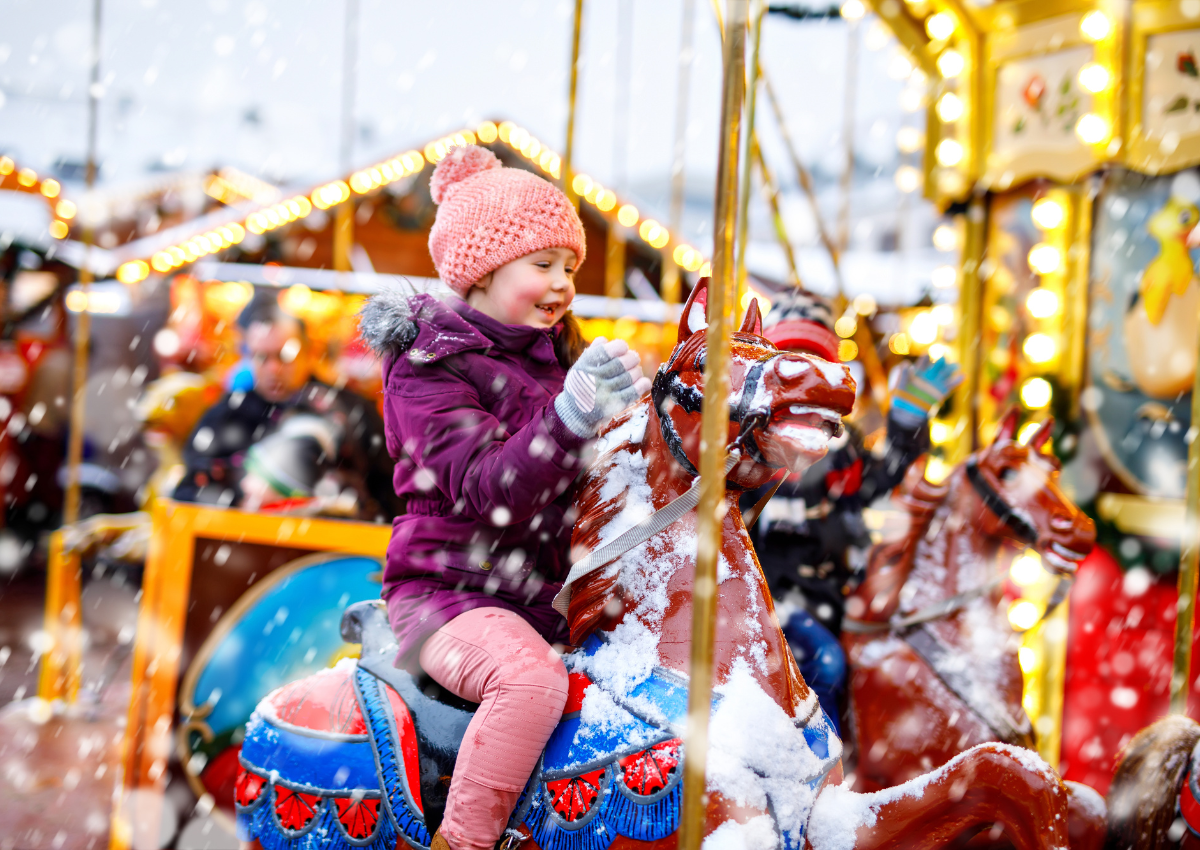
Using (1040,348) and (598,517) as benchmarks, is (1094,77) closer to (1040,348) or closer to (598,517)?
(1040,348)

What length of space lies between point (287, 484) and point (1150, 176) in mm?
3670

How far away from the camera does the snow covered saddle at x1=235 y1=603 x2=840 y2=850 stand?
1221mm

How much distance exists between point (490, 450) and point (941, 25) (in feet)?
11.6

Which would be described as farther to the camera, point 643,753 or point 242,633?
point 242,633

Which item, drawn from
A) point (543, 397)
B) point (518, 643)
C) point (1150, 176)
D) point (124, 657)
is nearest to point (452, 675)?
point (518, 643)

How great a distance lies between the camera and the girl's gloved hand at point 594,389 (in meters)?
1.19

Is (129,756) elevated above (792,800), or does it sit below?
below

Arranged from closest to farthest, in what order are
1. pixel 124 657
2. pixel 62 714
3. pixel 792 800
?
1. pixel 792 800
2. pixel 62 714
3. pixel 124 657

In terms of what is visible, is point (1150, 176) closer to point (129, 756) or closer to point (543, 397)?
point (543, 397)

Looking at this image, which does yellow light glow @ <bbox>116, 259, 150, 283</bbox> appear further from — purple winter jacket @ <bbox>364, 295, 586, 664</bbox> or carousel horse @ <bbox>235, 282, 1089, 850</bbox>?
carousel horse @ <bbox>235, 282, 1089, 850</bbox>

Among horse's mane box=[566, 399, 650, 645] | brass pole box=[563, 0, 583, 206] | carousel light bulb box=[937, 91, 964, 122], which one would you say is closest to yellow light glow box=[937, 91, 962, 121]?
carousel light bulb box=[937, 91, 964, 122]

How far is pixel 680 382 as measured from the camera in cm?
128

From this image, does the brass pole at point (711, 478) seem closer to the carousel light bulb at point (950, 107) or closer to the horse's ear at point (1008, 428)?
the horse's ear at point (1008, 428)

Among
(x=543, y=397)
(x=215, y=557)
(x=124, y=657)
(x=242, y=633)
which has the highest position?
(x=543, y=397)
